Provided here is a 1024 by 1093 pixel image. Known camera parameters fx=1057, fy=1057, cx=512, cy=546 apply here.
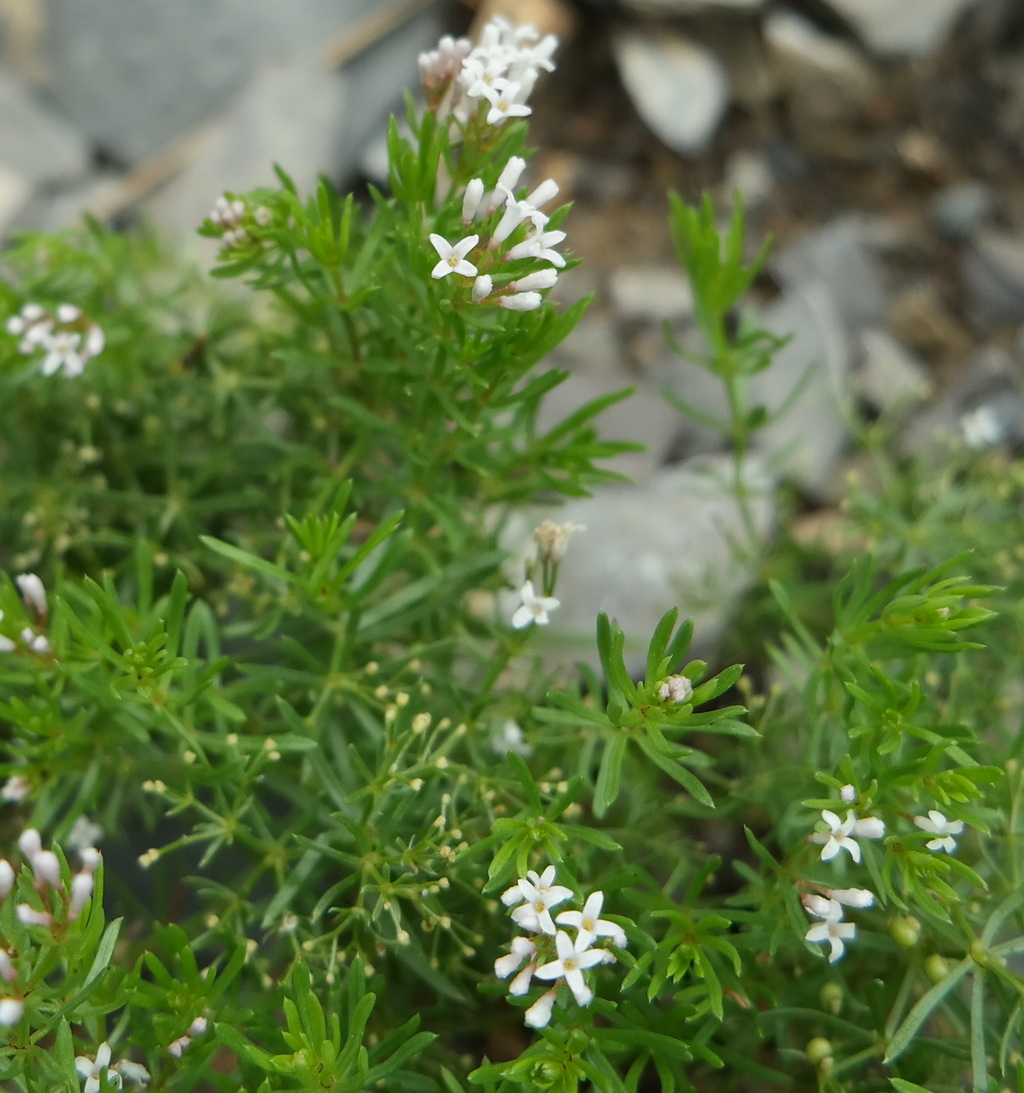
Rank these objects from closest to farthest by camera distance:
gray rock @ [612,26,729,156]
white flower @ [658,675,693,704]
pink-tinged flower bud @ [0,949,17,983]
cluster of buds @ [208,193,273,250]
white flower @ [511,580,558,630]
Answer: pink-tinged flower bud @ [0,949,17,983] < white flower @ [658,675,693,704] < white flower @ [511,580,558,630] < cluster of buds @ [208,193,273,250] < gray rock @ [612,26,729,156]

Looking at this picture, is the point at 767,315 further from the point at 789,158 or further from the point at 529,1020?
the point at 529,1020

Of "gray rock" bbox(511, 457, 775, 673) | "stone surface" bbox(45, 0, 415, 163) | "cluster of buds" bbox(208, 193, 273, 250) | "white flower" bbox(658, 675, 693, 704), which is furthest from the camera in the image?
"stone surface" bbox(45, 0, 415, 163)

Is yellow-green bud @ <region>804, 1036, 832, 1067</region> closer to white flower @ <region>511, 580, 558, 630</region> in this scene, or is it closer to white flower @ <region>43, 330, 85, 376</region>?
white flower @ <region>511, 580, 558, 630</region>

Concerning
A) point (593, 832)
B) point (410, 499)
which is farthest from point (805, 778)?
point (410, 499)

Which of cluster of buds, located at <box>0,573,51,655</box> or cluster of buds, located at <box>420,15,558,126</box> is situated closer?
cluster of buds, located at <box>420,15,558,126</box>

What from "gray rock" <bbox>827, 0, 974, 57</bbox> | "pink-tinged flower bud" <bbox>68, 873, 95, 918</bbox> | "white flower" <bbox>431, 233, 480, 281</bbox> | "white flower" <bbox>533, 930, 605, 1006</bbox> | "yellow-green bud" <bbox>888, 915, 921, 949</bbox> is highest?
"white flower" <bbox>431, 233, 480, 281</bbox>

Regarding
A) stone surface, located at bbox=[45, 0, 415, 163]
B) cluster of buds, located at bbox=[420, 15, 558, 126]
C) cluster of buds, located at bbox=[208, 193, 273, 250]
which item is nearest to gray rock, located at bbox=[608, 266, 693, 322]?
stone surface, located at bbox=[45, 0, 415, 163]
